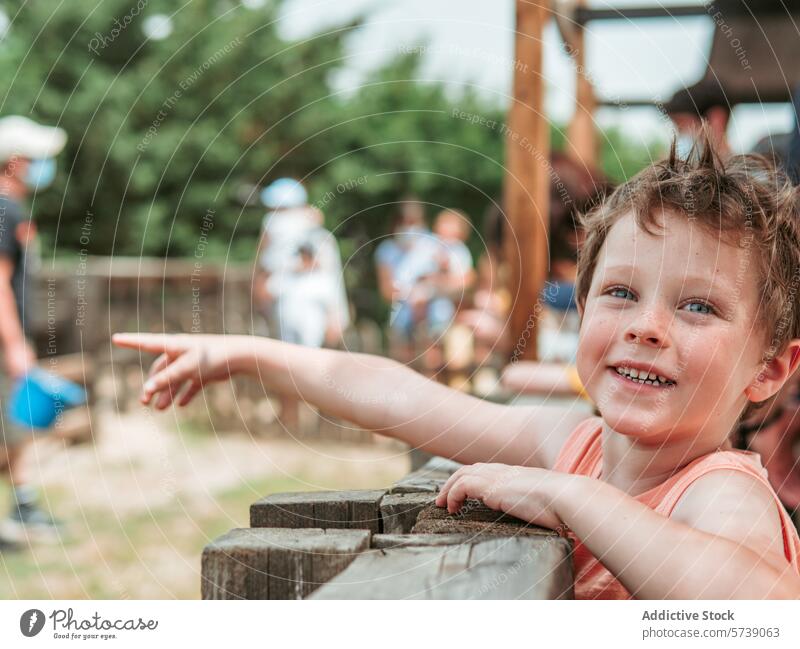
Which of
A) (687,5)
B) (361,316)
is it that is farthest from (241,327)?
(687,5)

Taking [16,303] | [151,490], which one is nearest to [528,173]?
[16,303]

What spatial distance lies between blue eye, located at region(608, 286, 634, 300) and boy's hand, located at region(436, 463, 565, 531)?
178 millimetres

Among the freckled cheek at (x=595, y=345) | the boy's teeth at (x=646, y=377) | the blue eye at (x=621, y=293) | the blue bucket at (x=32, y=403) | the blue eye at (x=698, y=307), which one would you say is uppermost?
the blue eye at (x=621, y=293)

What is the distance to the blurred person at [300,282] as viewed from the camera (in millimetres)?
4278

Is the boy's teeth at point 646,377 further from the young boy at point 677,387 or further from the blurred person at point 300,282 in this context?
the blurred person at point 300,282

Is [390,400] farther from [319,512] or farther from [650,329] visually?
[650,329]

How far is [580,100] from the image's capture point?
13.1 feet

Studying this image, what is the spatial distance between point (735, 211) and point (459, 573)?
0.41 metres

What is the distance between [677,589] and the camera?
73 cm

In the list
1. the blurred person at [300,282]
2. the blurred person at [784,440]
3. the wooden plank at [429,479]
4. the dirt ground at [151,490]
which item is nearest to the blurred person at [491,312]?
the dirt ground at [151,490]

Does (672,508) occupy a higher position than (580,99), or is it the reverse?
(580,99)

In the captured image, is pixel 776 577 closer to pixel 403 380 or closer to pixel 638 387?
pixel 638 387

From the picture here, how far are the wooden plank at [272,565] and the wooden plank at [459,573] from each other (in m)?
0.01

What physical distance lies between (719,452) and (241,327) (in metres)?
4.64
